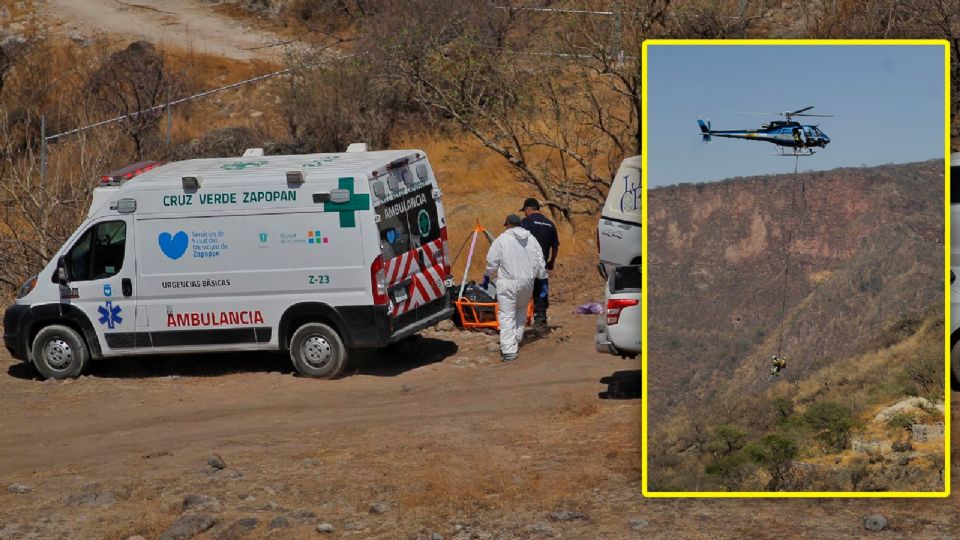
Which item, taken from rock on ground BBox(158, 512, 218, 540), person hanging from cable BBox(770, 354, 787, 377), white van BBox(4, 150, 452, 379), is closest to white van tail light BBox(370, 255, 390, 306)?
white van BBox(4, 150, 452, 379)

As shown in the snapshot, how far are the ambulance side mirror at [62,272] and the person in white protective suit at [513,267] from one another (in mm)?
4647

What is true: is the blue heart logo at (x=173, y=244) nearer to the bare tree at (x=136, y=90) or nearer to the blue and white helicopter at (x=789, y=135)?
the blue and white helicopter at (x=789, y=135)

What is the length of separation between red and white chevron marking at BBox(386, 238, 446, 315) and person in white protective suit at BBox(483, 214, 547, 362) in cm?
66

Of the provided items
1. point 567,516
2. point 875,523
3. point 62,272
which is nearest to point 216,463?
point 567,516

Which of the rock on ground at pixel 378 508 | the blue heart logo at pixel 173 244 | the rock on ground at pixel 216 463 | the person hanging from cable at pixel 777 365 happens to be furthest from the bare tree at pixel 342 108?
the person hanging from cable at pixel 777 365

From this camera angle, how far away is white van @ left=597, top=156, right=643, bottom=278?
14898 mm

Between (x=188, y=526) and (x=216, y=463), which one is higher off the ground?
(x=216, y=463)

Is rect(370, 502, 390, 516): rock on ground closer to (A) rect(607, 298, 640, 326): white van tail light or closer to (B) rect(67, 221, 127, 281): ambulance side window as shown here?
(A) rect(607, 298, 640, 326): white van tail light

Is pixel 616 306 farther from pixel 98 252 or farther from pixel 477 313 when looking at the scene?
pixel 98 252

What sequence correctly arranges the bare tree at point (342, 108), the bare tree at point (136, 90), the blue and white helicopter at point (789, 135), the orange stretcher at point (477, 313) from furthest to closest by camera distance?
1. the bare tree at point (342, 108)
2. the bare tree at point (136, 90)
3. the orange stretcher at point (477, 313)
4. the blue and white helicopter at point (789, 135)

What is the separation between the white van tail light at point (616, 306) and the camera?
1168cm

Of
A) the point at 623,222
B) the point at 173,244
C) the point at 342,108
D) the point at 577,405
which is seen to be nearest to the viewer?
the point at 577,405

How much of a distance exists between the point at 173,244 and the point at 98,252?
A: 0.93 m

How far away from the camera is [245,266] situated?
1391cm
